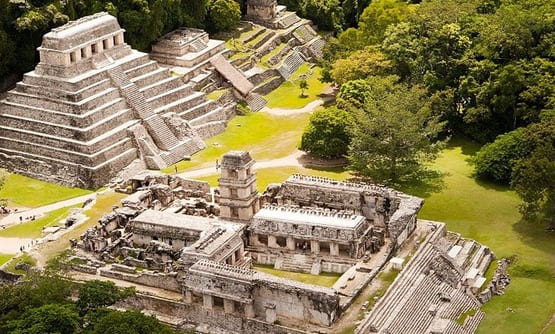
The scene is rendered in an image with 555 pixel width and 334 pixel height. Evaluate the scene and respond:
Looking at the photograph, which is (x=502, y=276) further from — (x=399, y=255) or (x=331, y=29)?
(x=331, y=29)

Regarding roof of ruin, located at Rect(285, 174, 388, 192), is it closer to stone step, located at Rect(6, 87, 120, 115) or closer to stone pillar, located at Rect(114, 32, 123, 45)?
stone step, located at Rect(6, 87, 120, 115)

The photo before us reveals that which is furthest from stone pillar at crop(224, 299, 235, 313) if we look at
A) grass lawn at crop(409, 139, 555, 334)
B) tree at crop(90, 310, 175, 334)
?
grass lawn at crop(409, 139, 555, 334)

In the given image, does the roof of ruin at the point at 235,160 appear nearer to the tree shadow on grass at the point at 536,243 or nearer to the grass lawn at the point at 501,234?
the grass lawn at the point at 501,234

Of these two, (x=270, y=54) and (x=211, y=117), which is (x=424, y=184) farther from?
(x=270, y=54)

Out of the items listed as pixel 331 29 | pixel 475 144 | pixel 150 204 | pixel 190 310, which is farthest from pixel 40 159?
pixel 331 29

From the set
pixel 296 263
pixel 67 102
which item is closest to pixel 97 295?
pixel 296 263

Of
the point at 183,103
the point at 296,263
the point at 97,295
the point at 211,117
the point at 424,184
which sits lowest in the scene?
the point at 211,117
